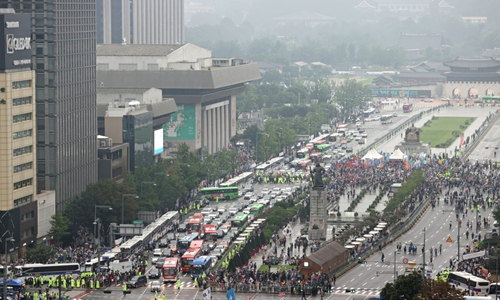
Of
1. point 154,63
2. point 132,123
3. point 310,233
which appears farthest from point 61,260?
point 154,63

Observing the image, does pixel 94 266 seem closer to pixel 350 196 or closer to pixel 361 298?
pixel 361 298

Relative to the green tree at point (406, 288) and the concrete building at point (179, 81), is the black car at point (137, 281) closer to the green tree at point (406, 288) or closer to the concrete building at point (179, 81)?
the green tree at point (406, 288)

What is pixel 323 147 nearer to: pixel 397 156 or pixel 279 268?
pixel 397 156

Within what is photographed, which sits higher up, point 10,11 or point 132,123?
point 10,11

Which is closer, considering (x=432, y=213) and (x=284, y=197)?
(x=432, y=213)

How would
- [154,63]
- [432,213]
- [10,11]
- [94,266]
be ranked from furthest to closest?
[154,63] < [432,213] < [10,11] < [94,266]

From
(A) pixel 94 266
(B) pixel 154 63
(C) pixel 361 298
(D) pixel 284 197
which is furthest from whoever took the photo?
(B) pixel 154 63

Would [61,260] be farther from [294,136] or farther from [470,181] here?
[294,136]

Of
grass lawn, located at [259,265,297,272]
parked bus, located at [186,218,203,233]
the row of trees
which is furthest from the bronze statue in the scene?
grass lawn, located at [259,265,297,272]
